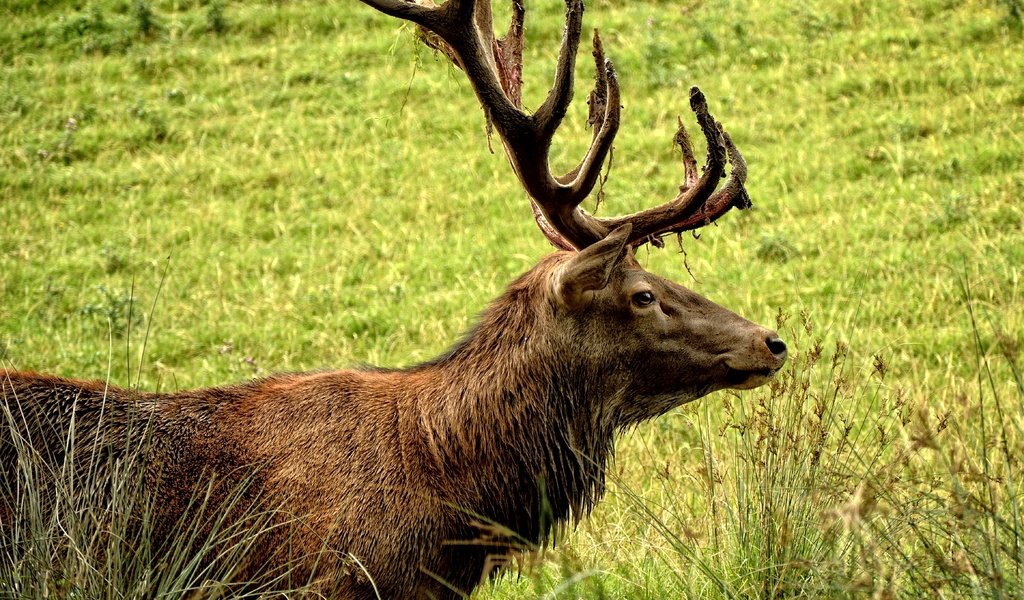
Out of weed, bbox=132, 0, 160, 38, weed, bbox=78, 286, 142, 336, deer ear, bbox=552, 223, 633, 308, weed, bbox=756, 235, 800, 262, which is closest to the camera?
deer ear, bbox=552, 223, 633, 308

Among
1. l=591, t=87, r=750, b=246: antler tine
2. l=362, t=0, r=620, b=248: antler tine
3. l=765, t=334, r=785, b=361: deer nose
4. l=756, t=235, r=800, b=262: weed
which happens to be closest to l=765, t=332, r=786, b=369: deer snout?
l=765, t=334, r=785, b=361: deer nose

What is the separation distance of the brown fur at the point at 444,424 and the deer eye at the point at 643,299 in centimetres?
4

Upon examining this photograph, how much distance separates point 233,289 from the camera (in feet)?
33.3

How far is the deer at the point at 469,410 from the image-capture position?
4375mm

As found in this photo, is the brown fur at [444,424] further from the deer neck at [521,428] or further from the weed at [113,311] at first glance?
the weed at [113,311]

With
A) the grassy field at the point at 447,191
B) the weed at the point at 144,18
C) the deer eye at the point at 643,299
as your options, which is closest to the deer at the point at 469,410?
the deer eye at the point at 643,299

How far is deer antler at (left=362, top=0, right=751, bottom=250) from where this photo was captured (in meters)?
4.72

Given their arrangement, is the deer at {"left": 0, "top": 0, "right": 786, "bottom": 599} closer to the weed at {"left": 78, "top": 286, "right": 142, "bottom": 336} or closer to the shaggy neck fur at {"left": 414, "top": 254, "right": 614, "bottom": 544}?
the shaggy neck fur at {"left": 414, "top": 254, "right": 614, "bottom": 544}

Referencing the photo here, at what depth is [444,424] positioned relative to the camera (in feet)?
15.3

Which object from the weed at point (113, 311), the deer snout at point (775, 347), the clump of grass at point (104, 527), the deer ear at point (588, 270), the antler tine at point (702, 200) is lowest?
the weed at point (113, 311)

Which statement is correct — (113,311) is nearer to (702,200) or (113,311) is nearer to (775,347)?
(702,200)

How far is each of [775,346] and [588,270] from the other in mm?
810

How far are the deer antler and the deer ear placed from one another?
367 millimetres

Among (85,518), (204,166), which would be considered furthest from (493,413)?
(204,166)
